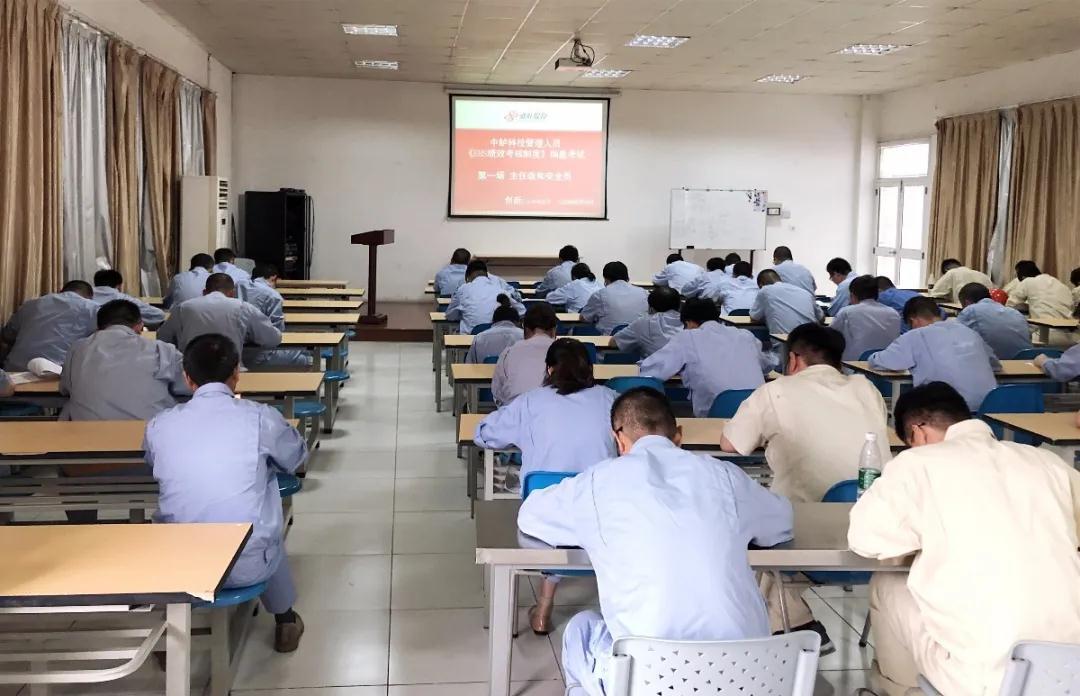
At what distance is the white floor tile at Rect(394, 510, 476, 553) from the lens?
4559mm

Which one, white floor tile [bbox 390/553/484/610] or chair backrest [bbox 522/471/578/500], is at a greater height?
chair backrest [bbox 522/471/578/500]

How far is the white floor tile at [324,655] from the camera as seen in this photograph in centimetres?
327

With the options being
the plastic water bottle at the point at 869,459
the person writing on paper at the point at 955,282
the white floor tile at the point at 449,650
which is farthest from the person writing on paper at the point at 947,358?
the person writing on paper at the point at 955,282

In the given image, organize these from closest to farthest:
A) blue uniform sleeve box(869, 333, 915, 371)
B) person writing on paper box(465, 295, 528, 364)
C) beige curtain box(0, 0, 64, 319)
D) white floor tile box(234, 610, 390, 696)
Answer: white floor tile box(234, 610, 390, 696) → blue uniform sleeve box(869, 333, 915, 371) → person writing on paper box(465, 295, 528, 364) → beige curtain box(0, 0, 64, 319)

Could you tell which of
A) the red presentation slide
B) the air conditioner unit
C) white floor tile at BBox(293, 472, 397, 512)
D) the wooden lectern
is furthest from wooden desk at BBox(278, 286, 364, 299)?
white floor tile at BBox(293, 472, 397, 512)

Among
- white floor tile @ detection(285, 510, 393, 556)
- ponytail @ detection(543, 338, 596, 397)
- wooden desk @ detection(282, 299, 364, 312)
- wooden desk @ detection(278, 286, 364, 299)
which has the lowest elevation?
white floor tile @ detection(285, 510, 393, 556)

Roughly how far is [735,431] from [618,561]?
4.65 ft

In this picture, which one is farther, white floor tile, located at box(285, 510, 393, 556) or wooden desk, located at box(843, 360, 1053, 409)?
wooden desk, located at box(843, 360, 1053, 409)

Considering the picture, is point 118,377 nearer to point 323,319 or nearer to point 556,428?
point 556,428

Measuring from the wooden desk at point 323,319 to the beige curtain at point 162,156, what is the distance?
2.36 meters

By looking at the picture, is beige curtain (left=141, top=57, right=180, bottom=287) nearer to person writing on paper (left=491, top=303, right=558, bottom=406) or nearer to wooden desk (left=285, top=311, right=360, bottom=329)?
wooden desk (left=285, top=311, right=360, bottom=329)

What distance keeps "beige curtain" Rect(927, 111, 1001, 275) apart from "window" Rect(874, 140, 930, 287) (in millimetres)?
720

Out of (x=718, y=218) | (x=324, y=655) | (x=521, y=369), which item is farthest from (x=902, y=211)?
(x=324, y=655)

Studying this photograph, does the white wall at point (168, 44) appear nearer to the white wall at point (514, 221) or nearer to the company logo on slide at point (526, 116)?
the white wall at point (514, 221)
